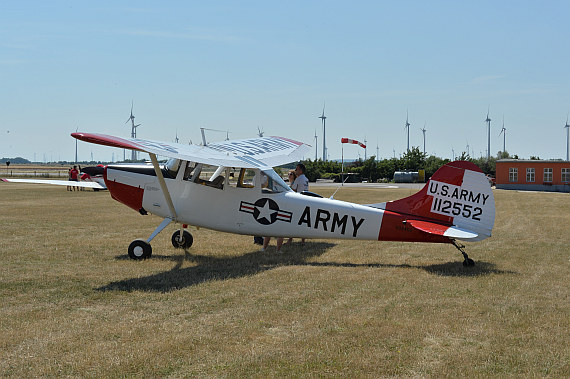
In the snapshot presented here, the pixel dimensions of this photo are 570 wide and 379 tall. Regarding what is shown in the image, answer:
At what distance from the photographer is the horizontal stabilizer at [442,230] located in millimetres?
9034

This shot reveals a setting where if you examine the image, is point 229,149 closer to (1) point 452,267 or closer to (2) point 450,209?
(2) point 450,209

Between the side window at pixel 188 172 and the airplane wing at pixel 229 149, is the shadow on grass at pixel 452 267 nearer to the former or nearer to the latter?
the airplane wing at pixel 229 149

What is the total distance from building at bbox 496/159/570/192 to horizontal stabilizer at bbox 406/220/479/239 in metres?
42.8

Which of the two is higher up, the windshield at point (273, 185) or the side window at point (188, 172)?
the side window at point (188, 172)

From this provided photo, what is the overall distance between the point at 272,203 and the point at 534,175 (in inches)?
1743

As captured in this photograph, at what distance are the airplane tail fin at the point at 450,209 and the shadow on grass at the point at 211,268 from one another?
6.19 feet

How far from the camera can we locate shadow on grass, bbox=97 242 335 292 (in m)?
8.19

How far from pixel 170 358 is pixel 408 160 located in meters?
67.5

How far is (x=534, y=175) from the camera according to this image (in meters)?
49.6

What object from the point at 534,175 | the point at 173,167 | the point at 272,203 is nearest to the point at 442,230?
the point at 272,203

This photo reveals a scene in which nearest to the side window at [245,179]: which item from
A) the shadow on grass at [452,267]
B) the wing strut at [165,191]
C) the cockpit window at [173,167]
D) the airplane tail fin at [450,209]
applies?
the cockpit window at [173,167]

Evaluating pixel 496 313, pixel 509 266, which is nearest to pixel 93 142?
pixel 496 313

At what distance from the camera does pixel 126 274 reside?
902 cm

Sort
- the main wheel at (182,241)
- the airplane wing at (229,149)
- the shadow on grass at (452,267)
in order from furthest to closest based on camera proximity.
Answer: the main wheel at (182,241)
the shadow on grass at (452,267)
the airplane wing at (229,149)
